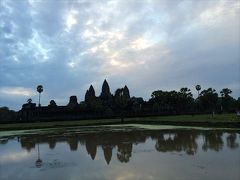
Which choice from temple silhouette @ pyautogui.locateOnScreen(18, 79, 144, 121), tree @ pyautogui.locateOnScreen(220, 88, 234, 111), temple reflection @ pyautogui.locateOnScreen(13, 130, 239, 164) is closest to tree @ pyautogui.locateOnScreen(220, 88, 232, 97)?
tree @ pyautogui.locateOnScreen(220, 88, 234, 111)

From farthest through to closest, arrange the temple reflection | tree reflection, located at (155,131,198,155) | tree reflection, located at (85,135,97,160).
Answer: tree reflection, located at (85,135,97,160)
tree reflection, located at (155,131,198,155)
the temple reflection

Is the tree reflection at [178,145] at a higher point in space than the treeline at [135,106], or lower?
lower

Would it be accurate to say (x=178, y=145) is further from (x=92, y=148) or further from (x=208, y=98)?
(x=208, y=98)

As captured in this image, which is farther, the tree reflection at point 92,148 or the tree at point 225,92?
the tree at point 225,92

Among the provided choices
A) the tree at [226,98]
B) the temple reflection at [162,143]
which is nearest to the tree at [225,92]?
the tree at [226,98]

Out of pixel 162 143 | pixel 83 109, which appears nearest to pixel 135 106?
pixel 83 109

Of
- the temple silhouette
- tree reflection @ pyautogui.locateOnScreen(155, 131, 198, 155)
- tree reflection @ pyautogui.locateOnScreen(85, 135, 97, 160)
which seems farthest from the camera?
the temple silhouette

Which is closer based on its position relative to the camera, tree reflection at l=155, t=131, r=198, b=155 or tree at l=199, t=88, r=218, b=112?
tree reflection at l=155, t=131, r=198, b=155

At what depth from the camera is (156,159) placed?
16359 millimetres

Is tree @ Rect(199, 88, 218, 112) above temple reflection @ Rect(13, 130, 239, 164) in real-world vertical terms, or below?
above

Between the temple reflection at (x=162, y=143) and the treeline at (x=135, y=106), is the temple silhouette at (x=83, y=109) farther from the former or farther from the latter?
the temple reflection at (x=162, y=143)

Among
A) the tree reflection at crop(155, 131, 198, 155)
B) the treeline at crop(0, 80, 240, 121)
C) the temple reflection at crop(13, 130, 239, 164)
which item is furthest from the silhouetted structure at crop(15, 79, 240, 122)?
the tree reflection at crop(155, 131, 198, 155)

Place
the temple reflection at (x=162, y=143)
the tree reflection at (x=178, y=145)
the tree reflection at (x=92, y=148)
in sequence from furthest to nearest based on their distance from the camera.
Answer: the tree reflection at (x=92, y=148)
the tree reflection at (x=178, y=145)
the temple reflection at (x=162, y=143)

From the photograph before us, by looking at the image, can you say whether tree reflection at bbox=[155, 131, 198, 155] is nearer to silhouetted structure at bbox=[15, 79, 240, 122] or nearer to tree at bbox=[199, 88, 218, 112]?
silhouetted structure at bbox=[15, 79, 240, 122]
